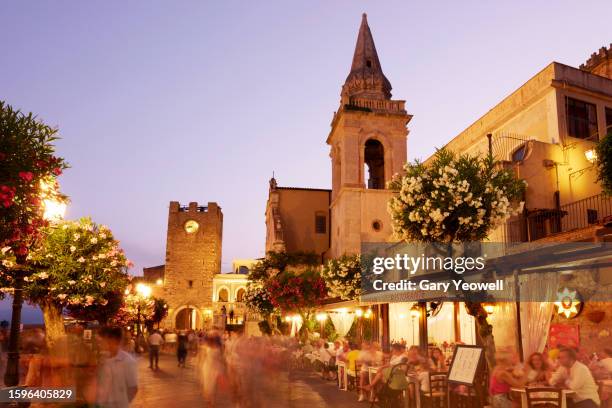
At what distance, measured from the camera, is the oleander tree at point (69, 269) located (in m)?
16.6

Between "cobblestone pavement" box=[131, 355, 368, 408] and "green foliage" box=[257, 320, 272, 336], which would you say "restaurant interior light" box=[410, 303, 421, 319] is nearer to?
"cobblestone pavement" box=[131, 355, 368, 408]

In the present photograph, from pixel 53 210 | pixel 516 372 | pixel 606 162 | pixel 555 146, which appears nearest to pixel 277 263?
pixel 555 146

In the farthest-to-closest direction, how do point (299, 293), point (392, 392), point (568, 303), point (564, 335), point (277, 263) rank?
point (277, 263)
point (299, 293)
point (564, 335)
point (568, 303)
point (392, 392)

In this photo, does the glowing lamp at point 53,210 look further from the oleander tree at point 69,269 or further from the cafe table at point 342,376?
the cafe table at point 342,376

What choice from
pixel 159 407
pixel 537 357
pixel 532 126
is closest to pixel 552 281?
pixel 537 357

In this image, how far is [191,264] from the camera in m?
64.3

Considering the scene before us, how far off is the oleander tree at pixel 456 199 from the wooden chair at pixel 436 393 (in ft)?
3.96

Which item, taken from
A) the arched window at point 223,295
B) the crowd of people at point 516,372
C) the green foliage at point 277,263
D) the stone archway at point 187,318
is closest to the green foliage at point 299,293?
the crowd of people at point 516,372

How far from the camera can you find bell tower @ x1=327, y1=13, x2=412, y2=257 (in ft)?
133

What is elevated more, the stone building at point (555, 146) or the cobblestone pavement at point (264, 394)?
the stone building at point (555, 146)

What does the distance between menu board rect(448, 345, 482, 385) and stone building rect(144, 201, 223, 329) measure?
172 feet

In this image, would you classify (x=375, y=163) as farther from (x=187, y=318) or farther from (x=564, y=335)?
(x=564, y=335)

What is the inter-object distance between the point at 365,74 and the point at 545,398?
38.4 meters

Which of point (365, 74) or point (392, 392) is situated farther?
point (365, 74)
